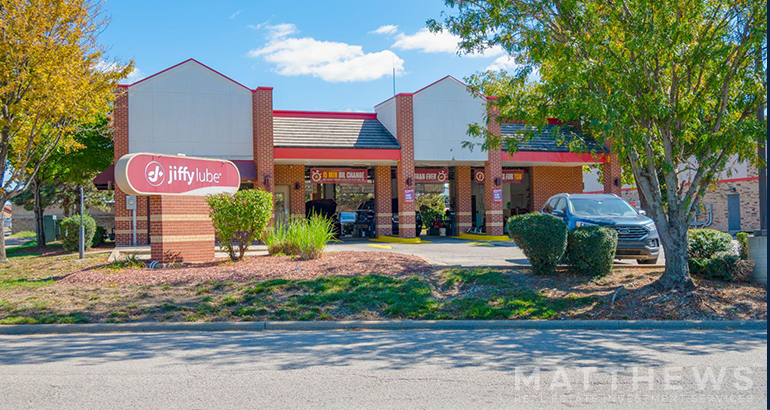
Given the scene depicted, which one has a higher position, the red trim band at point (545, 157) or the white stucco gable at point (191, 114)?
the white stucco gable at point (191, 114)

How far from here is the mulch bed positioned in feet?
34.8

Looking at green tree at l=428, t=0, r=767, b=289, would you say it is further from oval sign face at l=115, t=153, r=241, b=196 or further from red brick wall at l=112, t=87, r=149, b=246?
red brick wall at l=112, t=87, r=149, b=246

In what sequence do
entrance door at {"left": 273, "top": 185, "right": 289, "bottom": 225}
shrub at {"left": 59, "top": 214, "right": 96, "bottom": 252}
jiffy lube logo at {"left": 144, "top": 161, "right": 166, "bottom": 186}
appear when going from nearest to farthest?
jiffy lube logo at {"left": 144, "top": 161, "right": 166, "bottom": 186} < shrub at {"left": 59, "top": 214, "right": 96, "bottom": 252} < entrance door at {"left": 273, "top": 185, "right": 289, "bottom": 225}

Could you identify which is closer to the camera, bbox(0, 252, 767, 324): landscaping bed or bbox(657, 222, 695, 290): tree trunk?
bbox(0, 252, 767, 324): landscaping bed

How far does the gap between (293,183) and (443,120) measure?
7.38 metres

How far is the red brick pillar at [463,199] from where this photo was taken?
27391mm

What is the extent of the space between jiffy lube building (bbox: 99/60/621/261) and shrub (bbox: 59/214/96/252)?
1646 millimetres

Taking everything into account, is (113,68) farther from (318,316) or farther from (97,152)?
(318,316)

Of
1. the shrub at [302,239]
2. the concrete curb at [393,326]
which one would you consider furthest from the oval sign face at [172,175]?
the concrete curb at [393,326]

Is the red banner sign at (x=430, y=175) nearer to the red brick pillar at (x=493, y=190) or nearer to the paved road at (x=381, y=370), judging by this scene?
the red brick pillar at (x=493, y=190)

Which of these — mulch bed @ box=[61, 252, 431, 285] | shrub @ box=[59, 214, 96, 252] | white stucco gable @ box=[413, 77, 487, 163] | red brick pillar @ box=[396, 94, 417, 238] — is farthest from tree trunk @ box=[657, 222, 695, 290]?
shrub @ box=[59, 214, 96, 252]

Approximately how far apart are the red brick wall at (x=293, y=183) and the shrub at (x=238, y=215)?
11971mm

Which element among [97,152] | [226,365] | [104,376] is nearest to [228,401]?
[226,365]

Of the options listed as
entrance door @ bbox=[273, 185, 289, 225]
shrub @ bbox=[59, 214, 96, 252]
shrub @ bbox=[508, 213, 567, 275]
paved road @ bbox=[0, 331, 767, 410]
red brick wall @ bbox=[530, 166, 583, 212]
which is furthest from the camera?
red brick wall @ bbox=[530, 166, 583, 212]
